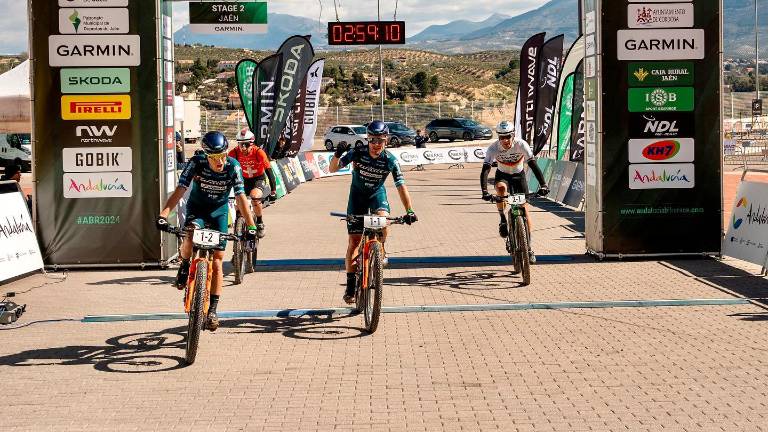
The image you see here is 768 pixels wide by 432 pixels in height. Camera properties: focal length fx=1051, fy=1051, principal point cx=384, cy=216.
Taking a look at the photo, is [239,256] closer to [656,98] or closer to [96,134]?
[96,134]

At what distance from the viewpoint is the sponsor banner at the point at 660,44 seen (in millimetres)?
14484

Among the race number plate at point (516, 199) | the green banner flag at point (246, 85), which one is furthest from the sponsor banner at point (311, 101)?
the race number plate at point (516, 199)

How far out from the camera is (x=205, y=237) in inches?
337

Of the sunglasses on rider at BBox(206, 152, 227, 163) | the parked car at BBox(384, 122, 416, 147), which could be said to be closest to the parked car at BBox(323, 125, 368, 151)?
the parked car at BBox(384, 122, 416, 147)

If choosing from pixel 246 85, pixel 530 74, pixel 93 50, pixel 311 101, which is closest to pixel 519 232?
pixel 93 50

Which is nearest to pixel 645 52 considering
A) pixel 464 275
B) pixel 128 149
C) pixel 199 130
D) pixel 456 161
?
pixel 464 275

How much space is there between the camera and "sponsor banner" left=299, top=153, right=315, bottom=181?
37719 mm

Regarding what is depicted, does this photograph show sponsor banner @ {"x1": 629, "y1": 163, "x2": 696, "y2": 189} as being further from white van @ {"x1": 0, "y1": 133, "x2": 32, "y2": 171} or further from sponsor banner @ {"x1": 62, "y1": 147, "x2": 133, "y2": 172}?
white van @ {"x1": 0, "y1": 133, "x2": 32, "y2": 171}

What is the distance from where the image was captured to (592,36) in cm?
1469

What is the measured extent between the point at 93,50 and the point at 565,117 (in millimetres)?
15805

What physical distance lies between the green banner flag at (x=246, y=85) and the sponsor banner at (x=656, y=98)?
16.4m

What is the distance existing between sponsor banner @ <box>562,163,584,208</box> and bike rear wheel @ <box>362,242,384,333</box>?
1460 cm

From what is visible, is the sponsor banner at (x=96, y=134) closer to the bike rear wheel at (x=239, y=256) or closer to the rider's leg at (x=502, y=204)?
the bike rear wheel at (x=239, y=256)

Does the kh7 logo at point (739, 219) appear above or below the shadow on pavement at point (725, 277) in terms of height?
above
